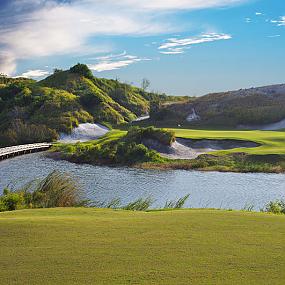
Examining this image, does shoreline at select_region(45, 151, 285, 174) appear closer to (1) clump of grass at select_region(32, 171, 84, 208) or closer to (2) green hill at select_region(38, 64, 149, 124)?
(1) clump of grass at select_region(32, 171, 84, 208)

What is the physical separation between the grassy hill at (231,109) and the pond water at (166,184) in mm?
35610

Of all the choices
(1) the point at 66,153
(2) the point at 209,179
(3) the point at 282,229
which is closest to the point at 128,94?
(1) the point at 66,153

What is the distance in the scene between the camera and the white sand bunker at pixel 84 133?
63787 millimetres

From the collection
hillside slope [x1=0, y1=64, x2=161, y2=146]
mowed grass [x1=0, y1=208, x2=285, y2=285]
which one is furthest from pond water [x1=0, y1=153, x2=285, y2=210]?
hillside slope [x1=0, y1=64, x2=161, y2=146]

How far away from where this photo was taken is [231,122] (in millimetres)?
72625

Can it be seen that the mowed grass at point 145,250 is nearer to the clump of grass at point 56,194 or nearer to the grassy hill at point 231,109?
the clump of grass at point 56,194

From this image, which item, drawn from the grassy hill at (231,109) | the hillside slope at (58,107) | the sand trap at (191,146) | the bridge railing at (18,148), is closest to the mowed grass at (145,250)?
the sand trap at (191,146)

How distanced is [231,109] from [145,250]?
234ft

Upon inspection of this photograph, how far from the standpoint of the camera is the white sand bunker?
6379 cm

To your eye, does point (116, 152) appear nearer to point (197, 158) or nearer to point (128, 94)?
point (197, 158)

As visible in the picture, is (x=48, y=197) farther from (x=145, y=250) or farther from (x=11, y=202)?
(x=145, y=250)

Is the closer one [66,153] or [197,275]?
[197,275]

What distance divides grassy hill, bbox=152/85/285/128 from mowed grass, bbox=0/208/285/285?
60.2m

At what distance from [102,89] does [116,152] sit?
64118mm
